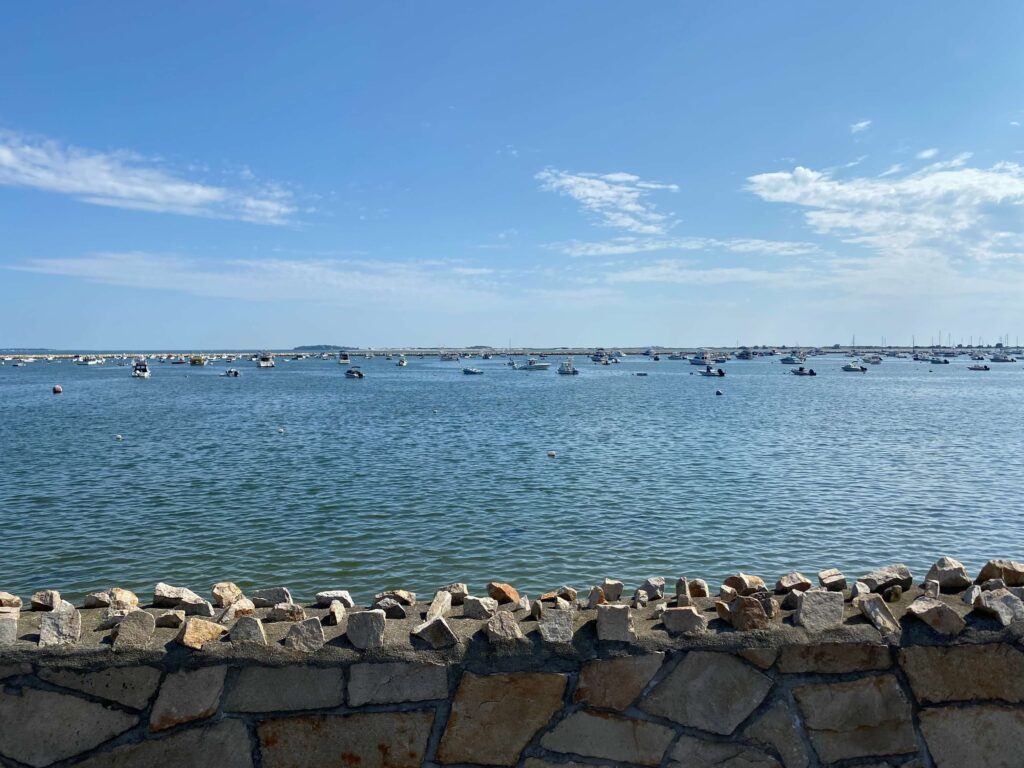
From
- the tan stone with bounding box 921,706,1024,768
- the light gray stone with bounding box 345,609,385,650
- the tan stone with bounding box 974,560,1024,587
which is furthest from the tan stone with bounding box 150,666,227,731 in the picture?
the tan stone with bounding box 974,560,1024,587

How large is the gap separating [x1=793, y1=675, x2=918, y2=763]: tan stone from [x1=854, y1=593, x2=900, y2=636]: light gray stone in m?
0.23

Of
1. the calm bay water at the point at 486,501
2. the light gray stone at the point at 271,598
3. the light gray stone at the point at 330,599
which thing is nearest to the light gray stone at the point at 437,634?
the light gray stone at the point at 330,599

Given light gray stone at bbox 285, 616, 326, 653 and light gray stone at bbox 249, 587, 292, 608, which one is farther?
light gray stone at bbox 249, 587, 292, 608

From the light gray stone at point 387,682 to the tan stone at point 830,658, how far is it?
1692 millimetres

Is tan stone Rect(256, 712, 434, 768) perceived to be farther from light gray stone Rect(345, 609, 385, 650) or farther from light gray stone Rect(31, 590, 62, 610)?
light gray stone Rect(31, 590, 62, 610)

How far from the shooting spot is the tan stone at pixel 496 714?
12.4 feet

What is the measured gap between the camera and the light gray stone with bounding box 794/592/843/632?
3846 millimetres

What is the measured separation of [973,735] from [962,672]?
0.32 metres

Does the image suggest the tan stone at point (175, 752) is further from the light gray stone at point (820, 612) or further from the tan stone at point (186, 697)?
the light gray stone at point (820, 612)

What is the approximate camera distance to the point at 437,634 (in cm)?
382

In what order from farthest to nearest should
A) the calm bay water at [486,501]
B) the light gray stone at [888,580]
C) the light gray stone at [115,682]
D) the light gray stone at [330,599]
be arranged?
1. the calm bay water at [486,501]
2. the light gray stone at [330,599]
3. the light gray stone at [888,580]
4. the light gray stone at [115,682]

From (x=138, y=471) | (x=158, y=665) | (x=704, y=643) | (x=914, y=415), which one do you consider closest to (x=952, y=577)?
(x=704, y=643)

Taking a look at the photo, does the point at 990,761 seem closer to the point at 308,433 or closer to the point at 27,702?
the point at 27,702

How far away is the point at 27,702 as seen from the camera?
12.2ft
